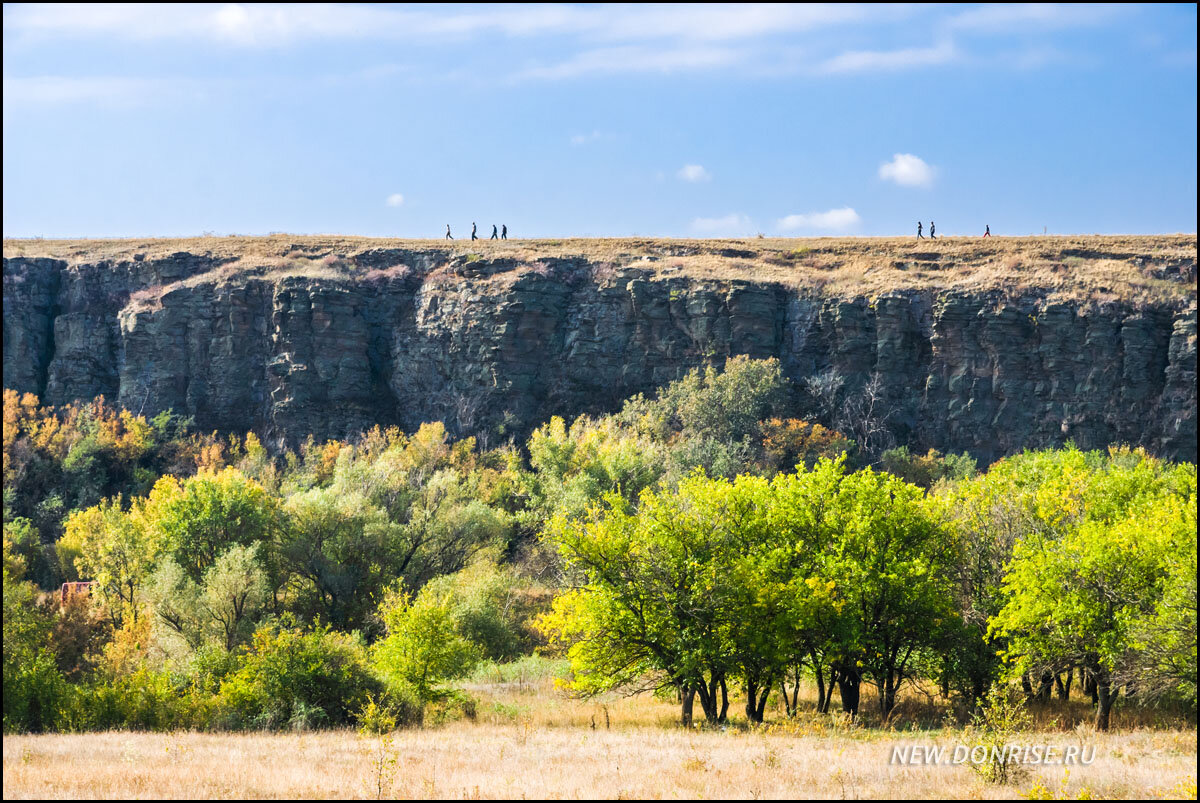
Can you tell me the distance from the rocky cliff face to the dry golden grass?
798 millimetres

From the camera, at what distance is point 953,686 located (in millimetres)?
33500

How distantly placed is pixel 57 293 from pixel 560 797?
88.3 metres

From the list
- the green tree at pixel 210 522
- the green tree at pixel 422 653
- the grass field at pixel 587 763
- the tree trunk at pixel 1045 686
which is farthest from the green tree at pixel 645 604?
the green tree at pixel 210 522

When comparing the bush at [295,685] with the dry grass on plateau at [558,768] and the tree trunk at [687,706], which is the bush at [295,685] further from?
the tree trunk at [687,706]

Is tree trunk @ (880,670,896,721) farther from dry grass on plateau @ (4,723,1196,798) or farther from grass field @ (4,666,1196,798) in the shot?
dry grass on plateau @ (4,723,1196,798)

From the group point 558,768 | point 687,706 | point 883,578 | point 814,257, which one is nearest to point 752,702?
point 687,706

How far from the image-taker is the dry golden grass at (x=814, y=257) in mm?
81312

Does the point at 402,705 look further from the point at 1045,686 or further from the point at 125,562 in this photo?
the point at 125,562

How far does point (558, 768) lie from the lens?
2194 cm

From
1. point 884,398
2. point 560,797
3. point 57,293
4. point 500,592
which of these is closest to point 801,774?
point 560,797

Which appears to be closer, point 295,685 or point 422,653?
point 295,685

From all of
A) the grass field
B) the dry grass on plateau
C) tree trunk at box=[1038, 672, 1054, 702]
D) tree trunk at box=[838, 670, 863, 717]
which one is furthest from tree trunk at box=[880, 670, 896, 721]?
the dry grass on plateau

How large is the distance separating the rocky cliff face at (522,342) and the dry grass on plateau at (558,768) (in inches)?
2172

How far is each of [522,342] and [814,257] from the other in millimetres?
28662
